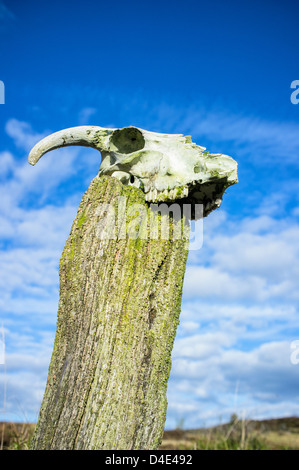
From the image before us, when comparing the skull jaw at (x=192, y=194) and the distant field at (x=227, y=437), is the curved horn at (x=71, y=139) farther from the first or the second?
the distant field at (x=227, y=437)

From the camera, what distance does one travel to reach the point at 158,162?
3.12 metres

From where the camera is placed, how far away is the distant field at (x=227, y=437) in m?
6.41

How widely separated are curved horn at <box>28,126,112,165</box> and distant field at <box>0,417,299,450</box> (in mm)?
4487

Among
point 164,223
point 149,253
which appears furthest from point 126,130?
point 149,253

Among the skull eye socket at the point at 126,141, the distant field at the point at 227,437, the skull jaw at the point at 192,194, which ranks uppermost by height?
the skull eye socket at the point at 126,141

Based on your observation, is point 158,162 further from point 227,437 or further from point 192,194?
point 227,437

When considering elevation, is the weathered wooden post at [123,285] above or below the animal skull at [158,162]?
below

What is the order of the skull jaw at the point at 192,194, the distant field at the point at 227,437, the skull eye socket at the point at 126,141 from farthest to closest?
the distant field at the point at 227,437 → the skull eye socket at the point at 126,141 → the skull jaw at the point at 192,194

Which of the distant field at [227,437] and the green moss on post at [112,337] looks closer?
the green moss on post at [112,337]

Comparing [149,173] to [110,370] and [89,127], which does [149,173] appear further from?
[110,370]

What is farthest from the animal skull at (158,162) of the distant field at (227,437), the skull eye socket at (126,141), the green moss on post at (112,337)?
the distant field at (227,437)

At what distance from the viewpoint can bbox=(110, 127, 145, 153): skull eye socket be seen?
3.26 m

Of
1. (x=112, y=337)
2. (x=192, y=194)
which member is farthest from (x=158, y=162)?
(x=112, y=337)
